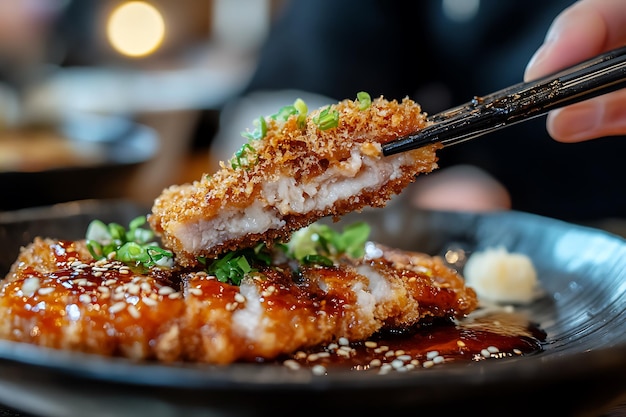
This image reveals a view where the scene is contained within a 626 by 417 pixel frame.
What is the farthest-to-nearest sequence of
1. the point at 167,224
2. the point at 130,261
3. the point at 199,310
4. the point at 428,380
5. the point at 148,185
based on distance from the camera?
the point at 148,185
the point at 130,261
the point at 167,224
the point at 199,310
the point at 428,380

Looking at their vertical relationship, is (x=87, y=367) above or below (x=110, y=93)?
below

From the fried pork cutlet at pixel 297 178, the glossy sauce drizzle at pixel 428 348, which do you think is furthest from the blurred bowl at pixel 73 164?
the glossy sauce drizzle at pixel 428 348

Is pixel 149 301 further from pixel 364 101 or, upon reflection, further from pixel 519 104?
pixel 519 104

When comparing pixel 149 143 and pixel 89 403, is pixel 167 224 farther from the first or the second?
pixel 149 143

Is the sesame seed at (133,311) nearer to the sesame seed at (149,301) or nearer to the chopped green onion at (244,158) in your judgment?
the sesame seed at (149,301)

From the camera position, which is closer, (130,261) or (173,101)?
(130,261)

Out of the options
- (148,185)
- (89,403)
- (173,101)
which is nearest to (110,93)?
(173,101)

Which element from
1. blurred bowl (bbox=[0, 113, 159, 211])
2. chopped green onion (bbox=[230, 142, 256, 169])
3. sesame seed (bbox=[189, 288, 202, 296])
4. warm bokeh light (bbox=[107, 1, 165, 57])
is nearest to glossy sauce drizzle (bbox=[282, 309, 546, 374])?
sesame seed (bbox=[189, 288, 202, 296])
